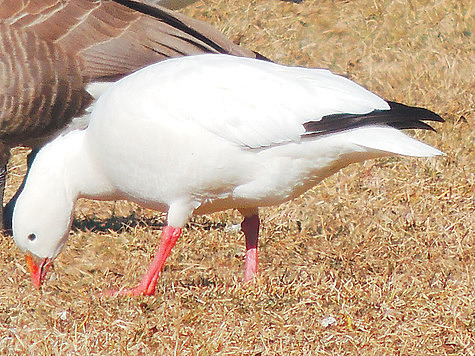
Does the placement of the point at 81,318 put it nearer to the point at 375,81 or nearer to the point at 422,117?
the point at 422,117

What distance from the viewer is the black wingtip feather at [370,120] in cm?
356

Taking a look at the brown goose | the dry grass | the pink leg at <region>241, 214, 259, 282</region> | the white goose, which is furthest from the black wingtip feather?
the brown goose

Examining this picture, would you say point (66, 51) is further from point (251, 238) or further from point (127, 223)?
point (251, 238)

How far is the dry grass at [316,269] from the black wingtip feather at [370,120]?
2.55 feet

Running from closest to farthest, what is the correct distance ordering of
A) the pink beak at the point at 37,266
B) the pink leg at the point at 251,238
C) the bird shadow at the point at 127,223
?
the pink beak at the point at 37,266, the pink leg at the point at 251,238, the bird shadow at the point at 127,223

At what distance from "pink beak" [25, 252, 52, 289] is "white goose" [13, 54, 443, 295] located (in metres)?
0.23

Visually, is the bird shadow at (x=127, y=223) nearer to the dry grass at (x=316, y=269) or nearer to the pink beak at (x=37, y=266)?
the dry grass at (x=316, y=269)

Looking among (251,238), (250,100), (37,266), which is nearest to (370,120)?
(250,100)

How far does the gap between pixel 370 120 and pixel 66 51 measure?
205 cm

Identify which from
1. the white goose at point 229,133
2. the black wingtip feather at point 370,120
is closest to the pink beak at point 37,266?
the white goose at point 229,133

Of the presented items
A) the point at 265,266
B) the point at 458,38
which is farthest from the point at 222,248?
the point at 458,38

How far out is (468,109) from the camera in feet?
20.0

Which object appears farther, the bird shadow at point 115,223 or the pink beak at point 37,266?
the bird shadow at point 115,223

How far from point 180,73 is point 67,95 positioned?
1298 mm
